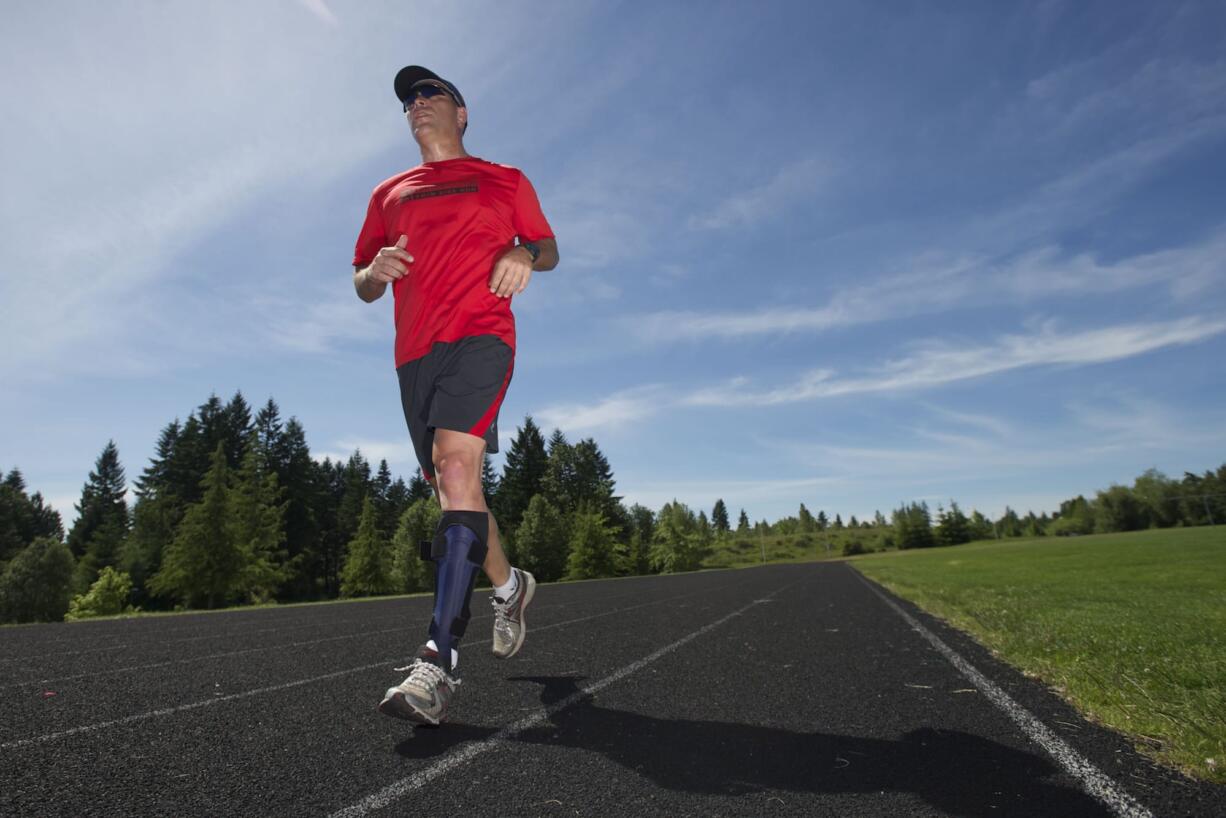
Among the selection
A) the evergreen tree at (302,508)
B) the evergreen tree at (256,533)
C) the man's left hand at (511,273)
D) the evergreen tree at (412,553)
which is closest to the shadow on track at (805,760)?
the man's left hand at (511,273)

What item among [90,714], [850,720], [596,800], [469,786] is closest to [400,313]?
[469,786]

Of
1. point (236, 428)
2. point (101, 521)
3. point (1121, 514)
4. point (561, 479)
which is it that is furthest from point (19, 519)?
point (1121, 514)

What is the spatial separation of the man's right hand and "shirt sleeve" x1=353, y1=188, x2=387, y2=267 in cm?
49

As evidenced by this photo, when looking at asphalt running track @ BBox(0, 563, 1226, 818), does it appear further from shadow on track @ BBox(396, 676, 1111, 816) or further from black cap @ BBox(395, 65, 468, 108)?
black cap @ BBox(395, 65, 468, 108)

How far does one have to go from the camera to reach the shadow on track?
222 centimetres

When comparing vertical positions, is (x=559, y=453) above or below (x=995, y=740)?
above

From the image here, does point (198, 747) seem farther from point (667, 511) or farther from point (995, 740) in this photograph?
point (667, 511)

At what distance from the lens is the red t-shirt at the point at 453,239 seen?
3.04m

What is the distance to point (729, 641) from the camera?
21.4ft

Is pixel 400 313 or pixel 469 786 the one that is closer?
pixel 469 786

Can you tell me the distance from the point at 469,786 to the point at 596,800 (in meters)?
0.49

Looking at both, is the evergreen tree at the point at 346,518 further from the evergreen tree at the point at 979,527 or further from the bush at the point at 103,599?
the evergreen tree at the point at 979,527

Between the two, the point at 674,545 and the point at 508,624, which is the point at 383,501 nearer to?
the point at 674,545

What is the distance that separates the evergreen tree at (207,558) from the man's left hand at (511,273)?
38548 millimetres
